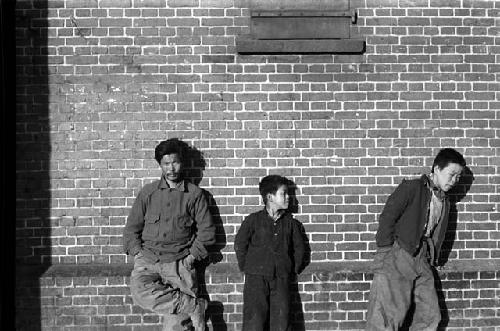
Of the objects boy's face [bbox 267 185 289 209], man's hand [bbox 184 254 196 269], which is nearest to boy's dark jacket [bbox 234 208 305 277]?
boy's face [bbox 267 185 289 209]

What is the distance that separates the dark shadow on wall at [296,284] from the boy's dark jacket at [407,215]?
716 mm

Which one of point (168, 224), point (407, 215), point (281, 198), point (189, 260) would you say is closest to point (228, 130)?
point (281, 198)

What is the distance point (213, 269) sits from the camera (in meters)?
6.40

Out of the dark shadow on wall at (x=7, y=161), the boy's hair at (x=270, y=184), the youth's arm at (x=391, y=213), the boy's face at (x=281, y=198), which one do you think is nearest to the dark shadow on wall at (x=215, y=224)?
the boy's hair at (x=270, y=184)

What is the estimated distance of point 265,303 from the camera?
609 centimetres

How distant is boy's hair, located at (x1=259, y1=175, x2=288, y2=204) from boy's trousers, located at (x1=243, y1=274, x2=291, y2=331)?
0.72m

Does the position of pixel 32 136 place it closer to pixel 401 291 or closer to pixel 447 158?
pixel 401 291

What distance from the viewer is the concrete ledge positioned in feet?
20.7

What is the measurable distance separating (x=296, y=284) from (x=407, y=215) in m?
1.20

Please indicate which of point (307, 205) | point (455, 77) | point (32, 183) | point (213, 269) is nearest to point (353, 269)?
point (307, 205)

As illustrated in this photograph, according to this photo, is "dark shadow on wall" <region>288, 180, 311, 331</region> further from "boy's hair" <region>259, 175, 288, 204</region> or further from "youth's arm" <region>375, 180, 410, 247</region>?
"youth's arm" <region>375, 180, 410, 247</region>

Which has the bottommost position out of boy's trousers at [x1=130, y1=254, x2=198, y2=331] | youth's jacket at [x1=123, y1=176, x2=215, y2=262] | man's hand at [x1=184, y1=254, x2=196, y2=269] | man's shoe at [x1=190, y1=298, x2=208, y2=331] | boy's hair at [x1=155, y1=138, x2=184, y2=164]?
man's shoe at [x1=190, y1=298, x2=208, y2=331]

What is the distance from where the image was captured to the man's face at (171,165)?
611cm

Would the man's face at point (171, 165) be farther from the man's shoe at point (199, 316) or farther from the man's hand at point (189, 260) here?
the man's shoe at point (199, 316)
